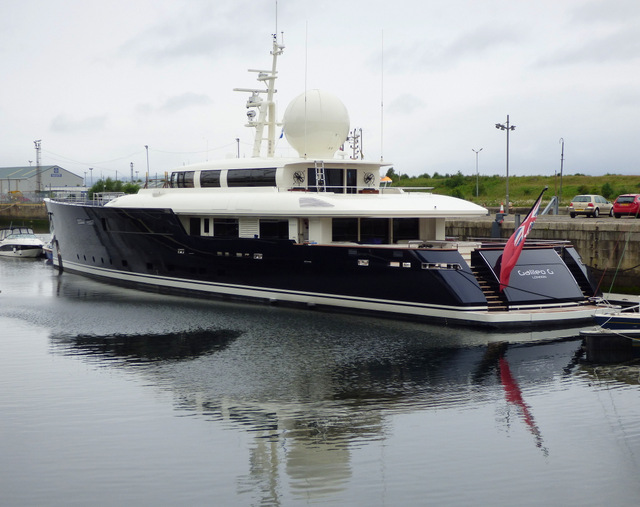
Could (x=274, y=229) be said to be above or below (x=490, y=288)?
above

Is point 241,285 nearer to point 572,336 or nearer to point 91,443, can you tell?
point 572,336

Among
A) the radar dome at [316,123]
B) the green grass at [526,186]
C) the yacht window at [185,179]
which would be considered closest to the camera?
the radar dome at [316,123]

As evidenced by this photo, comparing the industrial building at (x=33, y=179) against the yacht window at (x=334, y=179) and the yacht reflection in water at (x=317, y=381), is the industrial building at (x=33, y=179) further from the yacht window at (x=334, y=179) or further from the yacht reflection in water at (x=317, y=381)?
the yacht reflection in water at (x=317, y=381)

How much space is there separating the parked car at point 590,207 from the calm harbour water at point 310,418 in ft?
62.9

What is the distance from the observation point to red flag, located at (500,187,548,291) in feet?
65.5

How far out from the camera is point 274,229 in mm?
25656

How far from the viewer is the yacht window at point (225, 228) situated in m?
26.8

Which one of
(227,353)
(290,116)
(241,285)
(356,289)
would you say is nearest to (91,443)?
(227,353)

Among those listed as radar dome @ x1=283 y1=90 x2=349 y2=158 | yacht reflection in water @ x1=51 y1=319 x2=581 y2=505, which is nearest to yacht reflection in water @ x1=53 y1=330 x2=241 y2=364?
yacht reflection in water @ x1=51 y1=319 x2=581 y2=505

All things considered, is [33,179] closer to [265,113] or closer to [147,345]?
[265,113]

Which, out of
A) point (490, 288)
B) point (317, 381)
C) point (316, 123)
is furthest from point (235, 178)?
point (317, 381)

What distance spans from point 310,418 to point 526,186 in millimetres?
62297

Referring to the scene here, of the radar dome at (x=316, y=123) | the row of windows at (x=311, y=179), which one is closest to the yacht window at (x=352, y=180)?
the row of windows at (x=311, y=179)

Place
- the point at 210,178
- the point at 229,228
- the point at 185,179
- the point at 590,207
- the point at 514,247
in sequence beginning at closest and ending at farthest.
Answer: the point at 514,247 < the point at 229,228 < the point at 210,178 < the point at 185,179 < the point at 590,207
